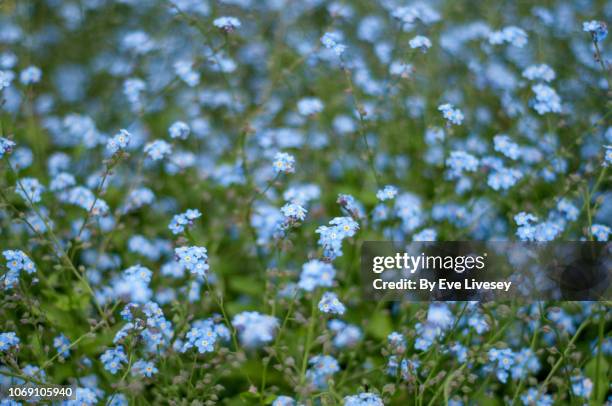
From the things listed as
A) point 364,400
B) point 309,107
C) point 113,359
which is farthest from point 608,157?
point 113,359

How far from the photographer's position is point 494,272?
4.15 meters

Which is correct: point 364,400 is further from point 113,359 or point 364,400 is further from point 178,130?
point 178,130

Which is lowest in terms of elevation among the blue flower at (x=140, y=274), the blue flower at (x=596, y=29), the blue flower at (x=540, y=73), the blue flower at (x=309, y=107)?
the blue flower at (x=140, y=274)

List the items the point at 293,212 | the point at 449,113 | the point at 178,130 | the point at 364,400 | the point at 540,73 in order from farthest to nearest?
the point at 540,73 < the point at 178,130 < the point at 449,113 < the point at 293,212 < the point at 364,400

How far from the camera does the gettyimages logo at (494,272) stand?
390cm

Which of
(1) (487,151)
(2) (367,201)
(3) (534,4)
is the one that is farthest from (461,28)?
(2) (367,201)

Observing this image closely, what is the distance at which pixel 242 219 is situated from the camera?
16.4 ft

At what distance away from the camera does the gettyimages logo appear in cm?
390

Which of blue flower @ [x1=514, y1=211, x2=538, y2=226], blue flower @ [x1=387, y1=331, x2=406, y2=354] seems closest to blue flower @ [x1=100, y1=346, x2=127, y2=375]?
blue flower @ [x1=387, y1=331, x2=406, y2=354]

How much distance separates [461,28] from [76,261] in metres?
4.51

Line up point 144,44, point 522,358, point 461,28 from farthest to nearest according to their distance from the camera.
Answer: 1. point 461,28
2. point 144,44
3. point 522,358

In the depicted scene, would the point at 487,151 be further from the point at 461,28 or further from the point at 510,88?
the point at 461,28

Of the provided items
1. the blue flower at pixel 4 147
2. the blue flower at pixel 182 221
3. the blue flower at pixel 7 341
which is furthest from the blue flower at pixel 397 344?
the blue flower at pixel 4 147

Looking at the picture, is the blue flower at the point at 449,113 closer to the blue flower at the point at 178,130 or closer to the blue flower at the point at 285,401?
the blue flower at the point at 178,130
